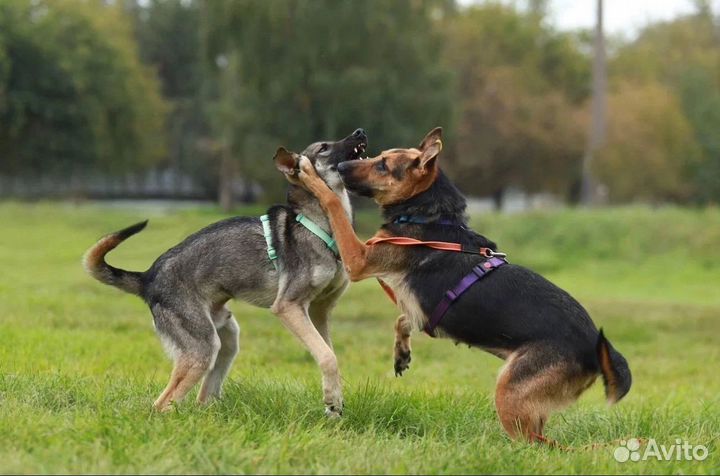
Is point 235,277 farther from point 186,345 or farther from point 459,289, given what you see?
point 459,289

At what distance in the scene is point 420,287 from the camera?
227 inches

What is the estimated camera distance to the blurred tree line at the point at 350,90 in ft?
112

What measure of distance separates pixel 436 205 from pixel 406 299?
2.38 ft

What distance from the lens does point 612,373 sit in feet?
17.4

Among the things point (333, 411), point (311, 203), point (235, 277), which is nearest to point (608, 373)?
point (333, 411)

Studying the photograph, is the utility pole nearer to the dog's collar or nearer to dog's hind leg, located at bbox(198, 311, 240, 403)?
the dog's collar

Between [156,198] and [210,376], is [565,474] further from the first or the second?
[156,198]

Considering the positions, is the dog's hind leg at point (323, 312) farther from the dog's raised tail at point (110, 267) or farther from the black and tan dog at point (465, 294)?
the dog's raised tail at point (110, 267)

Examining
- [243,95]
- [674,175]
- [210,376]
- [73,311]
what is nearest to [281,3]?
[243,95]

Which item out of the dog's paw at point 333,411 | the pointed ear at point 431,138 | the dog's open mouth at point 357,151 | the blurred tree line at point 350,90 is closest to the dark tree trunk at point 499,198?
the blurred tree line at point 350,90

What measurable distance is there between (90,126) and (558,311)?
140 feet

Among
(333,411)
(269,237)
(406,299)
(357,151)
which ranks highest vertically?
(357,151)

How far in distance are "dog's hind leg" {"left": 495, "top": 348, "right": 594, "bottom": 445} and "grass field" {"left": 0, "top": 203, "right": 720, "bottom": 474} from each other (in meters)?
0.17

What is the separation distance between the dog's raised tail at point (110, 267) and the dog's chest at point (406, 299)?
181cm
